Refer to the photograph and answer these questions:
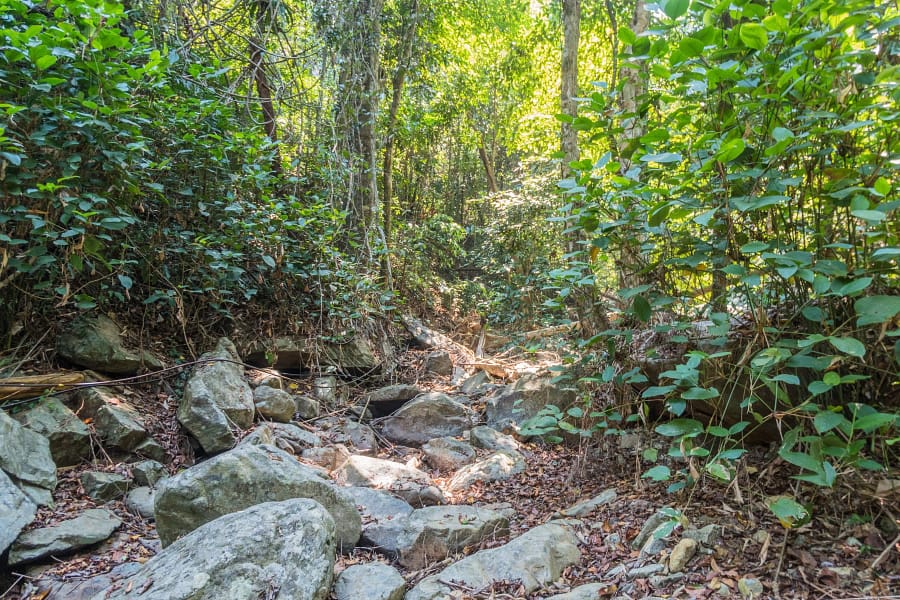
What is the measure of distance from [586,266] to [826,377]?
1.26m

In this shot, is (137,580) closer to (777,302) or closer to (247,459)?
(247,459)

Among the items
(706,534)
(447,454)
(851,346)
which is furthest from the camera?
(447,454)

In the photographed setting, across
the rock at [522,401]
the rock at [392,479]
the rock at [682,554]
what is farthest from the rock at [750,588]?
the rock at [522,401]

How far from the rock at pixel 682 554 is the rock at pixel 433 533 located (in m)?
1.07

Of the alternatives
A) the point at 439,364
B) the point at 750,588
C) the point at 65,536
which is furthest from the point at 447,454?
the point at 750,588

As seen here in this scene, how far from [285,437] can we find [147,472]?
1092 mm

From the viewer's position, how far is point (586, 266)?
2660mm

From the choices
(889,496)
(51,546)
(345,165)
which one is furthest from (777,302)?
A: (345,165)

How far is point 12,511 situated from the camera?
2.28 meters

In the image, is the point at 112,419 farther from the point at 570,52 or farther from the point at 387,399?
the point at 570,52

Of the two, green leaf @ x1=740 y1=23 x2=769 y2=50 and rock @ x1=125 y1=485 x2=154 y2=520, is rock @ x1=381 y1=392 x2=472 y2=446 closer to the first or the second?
rock @ x1=125 y1=485 x2=154 y2=520

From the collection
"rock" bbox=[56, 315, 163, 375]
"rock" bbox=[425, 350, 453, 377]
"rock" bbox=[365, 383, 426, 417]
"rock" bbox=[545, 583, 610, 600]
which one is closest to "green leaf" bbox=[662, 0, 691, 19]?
"rock" bbox=[545, 583, 610, 600]

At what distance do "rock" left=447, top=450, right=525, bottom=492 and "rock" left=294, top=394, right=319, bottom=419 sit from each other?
60.9 inches

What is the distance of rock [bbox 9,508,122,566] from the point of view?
2248 mm
